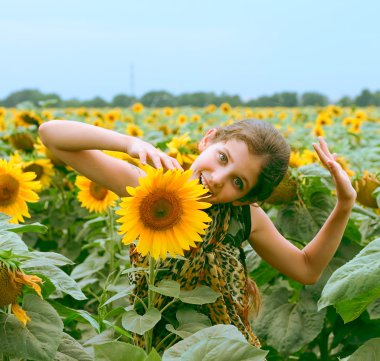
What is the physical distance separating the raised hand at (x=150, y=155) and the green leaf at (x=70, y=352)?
14.7 inches

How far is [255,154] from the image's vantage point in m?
1.70

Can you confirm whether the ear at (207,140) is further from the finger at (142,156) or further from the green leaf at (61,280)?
the green leaf at (61,280)

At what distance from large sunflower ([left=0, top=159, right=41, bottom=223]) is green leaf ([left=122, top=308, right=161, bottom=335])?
1.89 ft

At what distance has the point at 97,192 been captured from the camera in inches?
87.7

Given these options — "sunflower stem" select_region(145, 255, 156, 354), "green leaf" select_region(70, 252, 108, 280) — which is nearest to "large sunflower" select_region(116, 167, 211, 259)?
"sunflower stem" select_region(145, 255, 156, 354)

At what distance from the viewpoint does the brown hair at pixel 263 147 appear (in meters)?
1.71

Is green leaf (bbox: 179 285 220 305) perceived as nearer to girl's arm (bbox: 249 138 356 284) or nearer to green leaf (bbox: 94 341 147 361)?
girl's arm (bbox: 249 138 356 284)

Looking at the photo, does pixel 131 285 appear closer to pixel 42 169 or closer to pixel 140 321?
pixel 140 321

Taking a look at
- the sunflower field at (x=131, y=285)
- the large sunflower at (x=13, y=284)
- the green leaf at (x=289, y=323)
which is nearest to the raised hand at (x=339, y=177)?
the sunflower field at (x=131, y=285)

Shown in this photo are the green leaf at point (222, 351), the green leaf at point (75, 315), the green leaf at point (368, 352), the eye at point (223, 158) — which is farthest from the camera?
the eye at point (223, 158)

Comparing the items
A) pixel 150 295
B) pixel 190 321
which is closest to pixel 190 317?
pixel 190 321

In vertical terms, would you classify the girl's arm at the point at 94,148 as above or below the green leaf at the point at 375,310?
above

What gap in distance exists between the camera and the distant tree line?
1568cm

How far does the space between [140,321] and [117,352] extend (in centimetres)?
45
